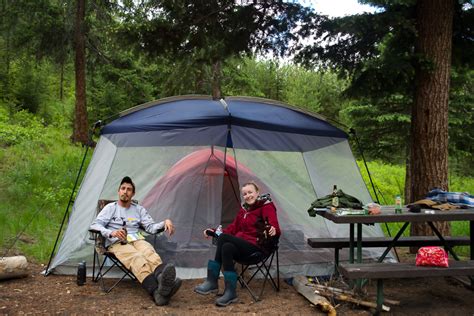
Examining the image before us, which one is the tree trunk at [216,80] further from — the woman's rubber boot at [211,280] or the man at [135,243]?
the woman's rubber boot at [211,280]

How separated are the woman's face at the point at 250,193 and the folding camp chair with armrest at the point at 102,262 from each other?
2.93ft

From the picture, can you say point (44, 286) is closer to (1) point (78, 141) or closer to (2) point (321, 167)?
(2) point (321, 167)

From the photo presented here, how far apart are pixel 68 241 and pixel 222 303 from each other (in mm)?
1962

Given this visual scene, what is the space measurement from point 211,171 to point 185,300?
5.48 feet

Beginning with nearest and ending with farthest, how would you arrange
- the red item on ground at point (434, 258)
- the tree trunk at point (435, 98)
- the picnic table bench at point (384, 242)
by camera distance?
1. the red item on ground at point (434, 258)
2. the picnic table bench at point (384, 242)
3. the tree trunk at point (435, 98)

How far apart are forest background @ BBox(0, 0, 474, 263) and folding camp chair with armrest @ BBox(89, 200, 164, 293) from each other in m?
1.20

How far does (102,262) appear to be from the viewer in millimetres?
4730

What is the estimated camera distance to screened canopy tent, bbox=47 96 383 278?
4.86m

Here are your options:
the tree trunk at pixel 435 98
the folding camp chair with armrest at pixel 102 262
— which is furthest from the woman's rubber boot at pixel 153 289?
the tree trunk at pixel 435 98

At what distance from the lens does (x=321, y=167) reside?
5320mm

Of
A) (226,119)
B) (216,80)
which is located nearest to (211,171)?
(226,119)

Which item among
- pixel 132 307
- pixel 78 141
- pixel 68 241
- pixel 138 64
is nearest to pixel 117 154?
pixel 68 241

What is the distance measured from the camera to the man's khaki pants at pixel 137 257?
4023mm

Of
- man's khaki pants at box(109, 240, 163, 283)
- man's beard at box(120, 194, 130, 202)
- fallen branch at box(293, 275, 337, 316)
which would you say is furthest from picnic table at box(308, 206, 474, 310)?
man's beard at box(120, 194, 130, 202)
